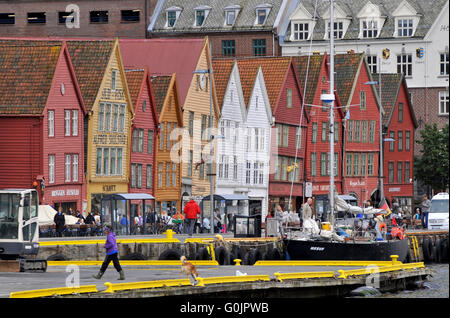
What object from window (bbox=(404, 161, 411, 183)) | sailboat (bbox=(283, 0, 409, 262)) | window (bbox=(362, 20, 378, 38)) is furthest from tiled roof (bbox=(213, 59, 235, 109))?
sailboat (bbox=(283, 0, 409, 262))

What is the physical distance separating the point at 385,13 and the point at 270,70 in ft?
73.6

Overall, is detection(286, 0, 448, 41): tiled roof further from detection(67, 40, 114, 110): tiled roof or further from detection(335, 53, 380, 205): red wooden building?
detection(67, 40, 114, 110): tiled roof

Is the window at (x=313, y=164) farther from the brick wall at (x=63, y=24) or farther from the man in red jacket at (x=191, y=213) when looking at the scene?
the man in red jacket at (x=191, y=213)

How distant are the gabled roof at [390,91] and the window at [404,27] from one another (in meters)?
4.74

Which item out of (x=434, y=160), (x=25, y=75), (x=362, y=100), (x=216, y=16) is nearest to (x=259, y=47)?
(x=216, y=16)

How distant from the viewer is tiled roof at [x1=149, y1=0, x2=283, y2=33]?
11406 cm

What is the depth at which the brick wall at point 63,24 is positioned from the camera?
11088 centimetres

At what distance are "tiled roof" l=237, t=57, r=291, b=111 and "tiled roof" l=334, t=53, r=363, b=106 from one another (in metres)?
10.3

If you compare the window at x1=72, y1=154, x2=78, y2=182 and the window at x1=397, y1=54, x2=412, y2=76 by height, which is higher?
the window at x1=397, y1=54, x2=412, y2=76

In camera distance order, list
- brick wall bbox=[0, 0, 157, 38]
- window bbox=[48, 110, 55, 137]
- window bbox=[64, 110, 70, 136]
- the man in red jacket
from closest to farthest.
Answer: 1. the man in red jacket
2. window bbox=[48, 110, 55, 137]
3. window bbox=[64, 110, 70, 136]
4. brick wall bbox=[0, 0, 157, 38]

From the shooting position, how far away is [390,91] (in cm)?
11131

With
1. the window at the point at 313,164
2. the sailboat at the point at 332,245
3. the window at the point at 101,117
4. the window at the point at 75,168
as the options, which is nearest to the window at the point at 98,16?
the window at the point at 313,164

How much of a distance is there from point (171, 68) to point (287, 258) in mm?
37294

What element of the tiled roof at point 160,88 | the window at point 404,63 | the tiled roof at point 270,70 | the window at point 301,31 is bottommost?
the tiled roof at point 160,88
